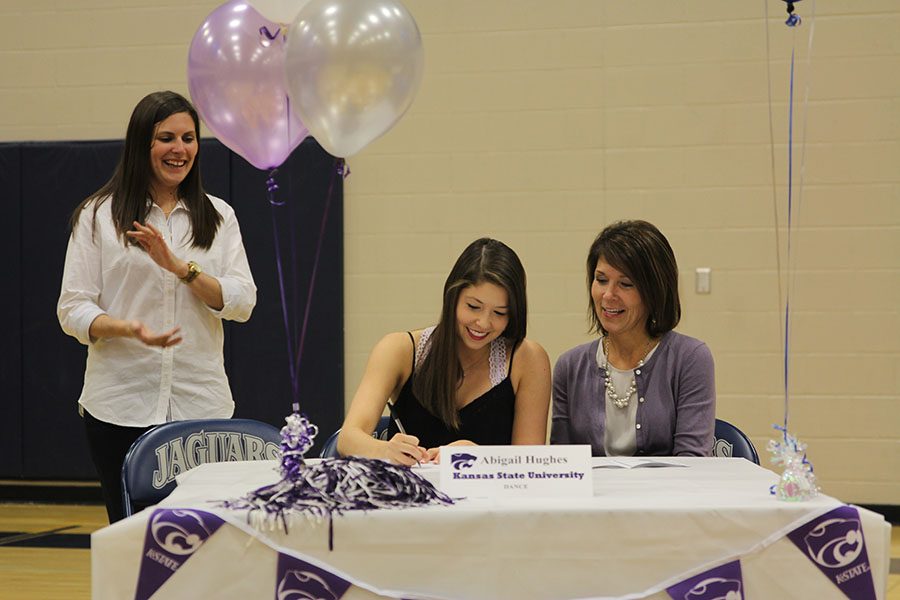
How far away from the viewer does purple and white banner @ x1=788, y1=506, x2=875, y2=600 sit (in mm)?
1618

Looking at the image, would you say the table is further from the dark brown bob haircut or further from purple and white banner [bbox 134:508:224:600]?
the dark brown bob haircut

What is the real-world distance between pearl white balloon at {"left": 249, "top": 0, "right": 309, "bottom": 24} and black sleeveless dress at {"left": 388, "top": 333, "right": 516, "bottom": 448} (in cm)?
74

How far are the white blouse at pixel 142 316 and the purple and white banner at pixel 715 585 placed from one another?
1527 millimetres

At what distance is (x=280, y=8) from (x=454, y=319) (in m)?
0.75

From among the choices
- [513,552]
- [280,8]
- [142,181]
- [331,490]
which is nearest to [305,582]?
[331,490]

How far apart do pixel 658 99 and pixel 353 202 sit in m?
1.47

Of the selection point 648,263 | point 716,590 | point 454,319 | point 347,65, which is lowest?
point 716,590

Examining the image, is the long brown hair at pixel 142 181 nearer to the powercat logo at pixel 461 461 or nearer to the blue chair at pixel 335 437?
the blue chair at pixel 335 437

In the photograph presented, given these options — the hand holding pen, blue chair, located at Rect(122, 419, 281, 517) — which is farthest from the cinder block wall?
the hand holding pen

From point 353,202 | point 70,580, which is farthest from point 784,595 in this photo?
point 353,202

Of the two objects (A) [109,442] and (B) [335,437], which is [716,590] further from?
(A) [109,442]

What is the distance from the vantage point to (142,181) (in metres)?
2.79

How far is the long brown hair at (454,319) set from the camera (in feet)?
8.04

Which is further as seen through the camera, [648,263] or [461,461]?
[648,263]
